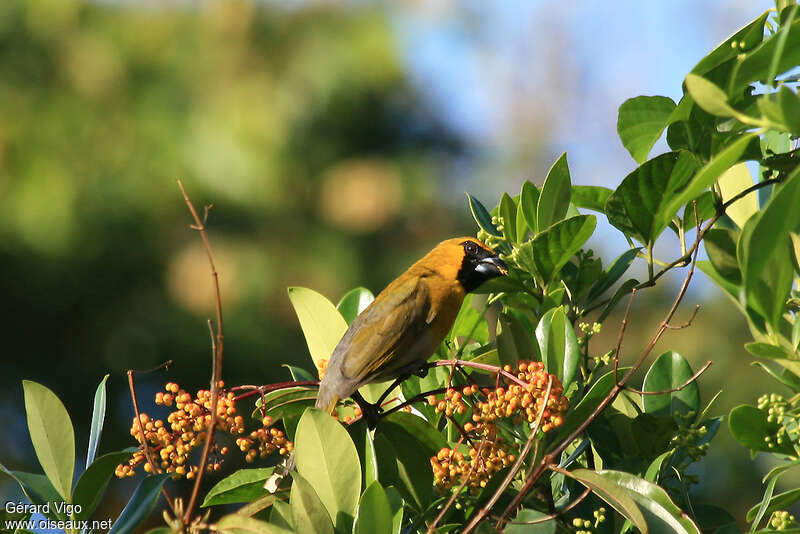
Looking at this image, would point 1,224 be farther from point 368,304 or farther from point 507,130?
point 507,130

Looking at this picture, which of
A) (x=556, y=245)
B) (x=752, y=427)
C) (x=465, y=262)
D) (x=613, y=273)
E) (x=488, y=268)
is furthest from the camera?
(x=465, y=262)

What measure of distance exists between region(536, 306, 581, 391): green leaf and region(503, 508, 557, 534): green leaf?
1.44ft

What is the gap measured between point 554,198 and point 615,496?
77 cm

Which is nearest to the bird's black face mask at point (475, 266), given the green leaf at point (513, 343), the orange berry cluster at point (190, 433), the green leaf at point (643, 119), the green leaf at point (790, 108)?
the green leaf at point (513, 343)

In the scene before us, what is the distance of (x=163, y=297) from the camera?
8.73m

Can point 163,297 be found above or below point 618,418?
below

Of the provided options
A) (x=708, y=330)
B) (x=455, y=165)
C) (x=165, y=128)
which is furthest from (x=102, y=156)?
(x=708, y=330)

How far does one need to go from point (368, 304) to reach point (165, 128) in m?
6.70

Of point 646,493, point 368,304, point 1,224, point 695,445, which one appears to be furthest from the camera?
point 1,224

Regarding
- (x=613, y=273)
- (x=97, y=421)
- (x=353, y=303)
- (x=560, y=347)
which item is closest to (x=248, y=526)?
(x=97, y=421)

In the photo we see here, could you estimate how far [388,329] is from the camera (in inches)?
118

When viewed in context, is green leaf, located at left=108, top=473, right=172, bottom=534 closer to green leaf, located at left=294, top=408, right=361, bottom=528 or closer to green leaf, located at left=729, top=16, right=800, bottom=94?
green leaf, located at left=294, top=408, right=361, bottom=528

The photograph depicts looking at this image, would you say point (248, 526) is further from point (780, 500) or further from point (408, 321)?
point (408, 321)

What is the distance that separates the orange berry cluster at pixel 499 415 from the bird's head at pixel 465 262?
92cm
